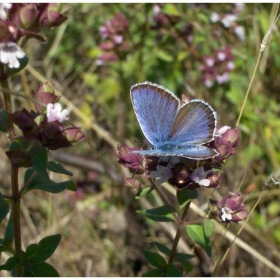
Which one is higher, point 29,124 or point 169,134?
point 29,124

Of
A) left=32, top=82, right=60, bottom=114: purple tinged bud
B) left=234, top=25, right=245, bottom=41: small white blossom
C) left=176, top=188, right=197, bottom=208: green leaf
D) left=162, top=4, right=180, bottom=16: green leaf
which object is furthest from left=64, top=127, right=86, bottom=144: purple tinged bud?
left=234, top=25, right=245, bottom=41: small white blossom

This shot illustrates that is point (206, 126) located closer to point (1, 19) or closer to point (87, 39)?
point (1, 19)

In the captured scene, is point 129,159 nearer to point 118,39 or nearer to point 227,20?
point 118,39

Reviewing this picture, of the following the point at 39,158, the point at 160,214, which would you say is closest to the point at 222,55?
the point at 160,214

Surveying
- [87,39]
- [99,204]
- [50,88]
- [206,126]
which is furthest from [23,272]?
[87,39]

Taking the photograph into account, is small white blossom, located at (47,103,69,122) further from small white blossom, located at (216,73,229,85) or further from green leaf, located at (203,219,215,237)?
small white blossom, located at (216,73,229,85)
